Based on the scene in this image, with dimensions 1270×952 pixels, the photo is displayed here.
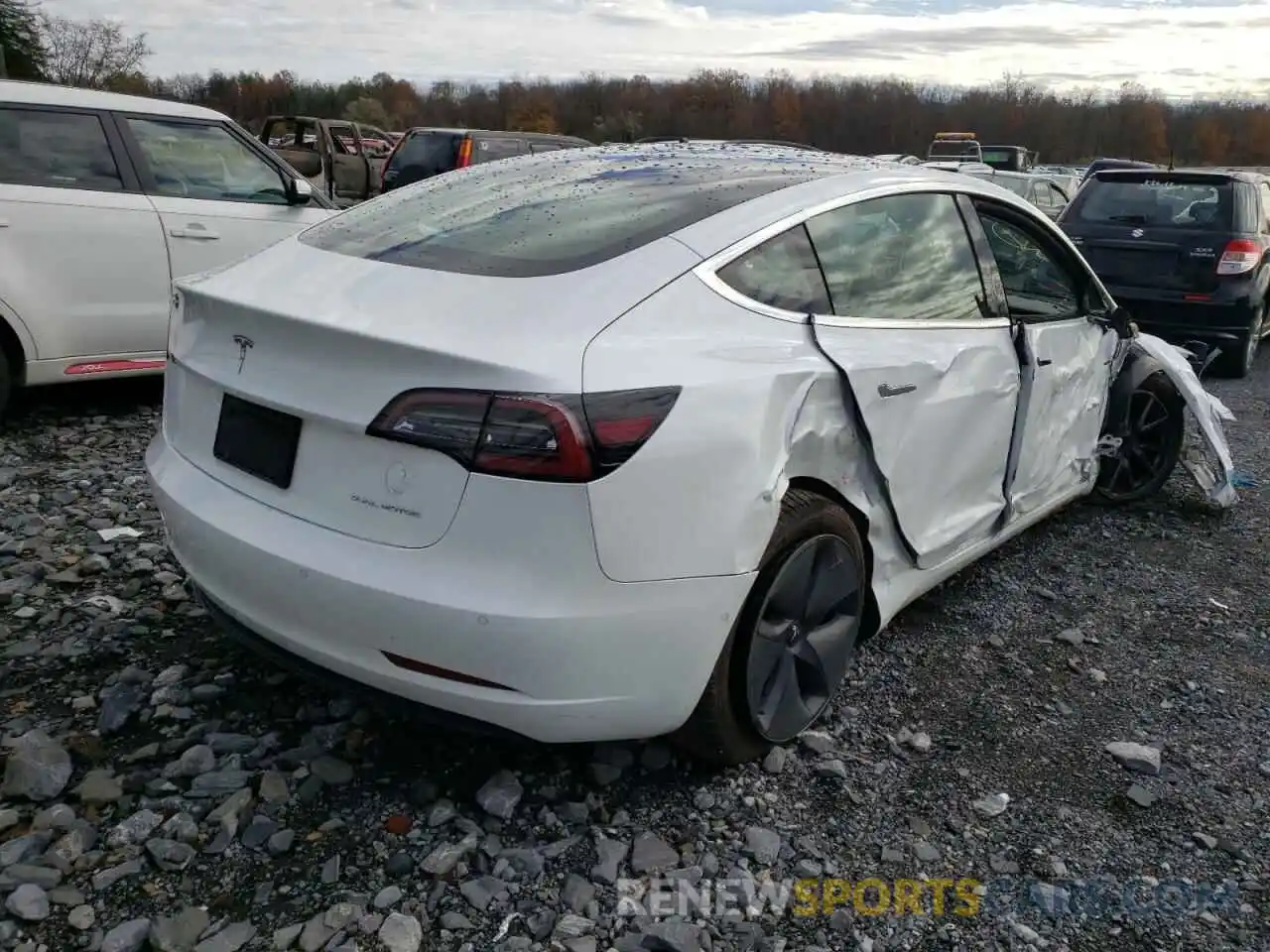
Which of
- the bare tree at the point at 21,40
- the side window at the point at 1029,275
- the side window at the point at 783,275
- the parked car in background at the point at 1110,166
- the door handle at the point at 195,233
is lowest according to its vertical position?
the door handle at the point at 195,233

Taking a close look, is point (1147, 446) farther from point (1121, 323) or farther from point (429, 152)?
point (429, 152)

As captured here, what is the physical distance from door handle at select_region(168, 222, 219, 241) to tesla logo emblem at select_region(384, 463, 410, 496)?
4243mm

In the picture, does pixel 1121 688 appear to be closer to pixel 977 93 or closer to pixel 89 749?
pixel 89 749

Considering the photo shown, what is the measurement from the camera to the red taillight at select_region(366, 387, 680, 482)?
2158 millimetres

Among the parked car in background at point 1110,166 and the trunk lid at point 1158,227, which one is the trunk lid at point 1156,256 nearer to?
the trunk lid at point 1158,227

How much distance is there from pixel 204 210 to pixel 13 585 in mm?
2971

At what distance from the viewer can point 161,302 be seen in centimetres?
577

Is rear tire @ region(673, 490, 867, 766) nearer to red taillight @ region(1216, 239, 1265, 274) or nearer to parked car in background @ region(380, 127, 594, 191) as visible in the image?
red taillight @ region(1216, 239, 1265, 274)

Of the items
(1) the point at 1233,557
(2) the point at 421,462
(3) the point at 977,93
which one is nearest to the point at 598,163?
(2) the point at 421,462

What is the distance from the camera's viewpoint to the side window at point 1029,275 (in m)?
3.81

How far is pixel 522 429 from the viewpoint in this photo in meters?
2.16

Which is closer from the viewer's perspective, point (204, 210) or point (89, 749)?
point (89, 749)

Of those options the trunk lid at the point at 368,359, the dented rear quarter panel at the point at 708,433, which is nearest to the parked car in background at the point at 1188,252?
the dented rear quarter panel at the point at 708,433

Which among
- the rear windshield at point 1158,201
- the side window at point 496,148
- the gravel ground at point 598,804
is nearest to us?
the gravel ground at point 598,804
